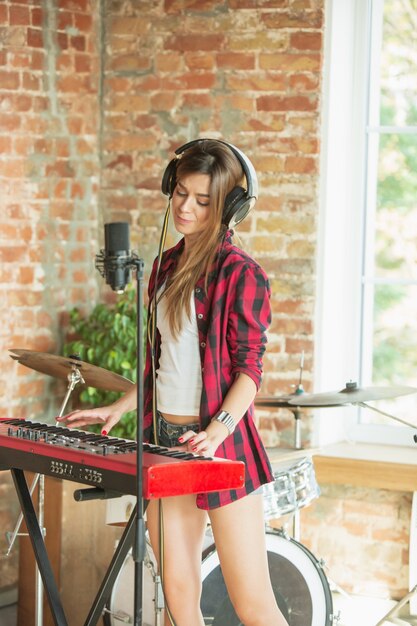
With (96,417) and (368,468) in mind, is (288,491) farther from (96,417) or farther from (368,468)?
(96,417)

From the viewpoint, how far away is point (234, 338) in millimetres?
2432

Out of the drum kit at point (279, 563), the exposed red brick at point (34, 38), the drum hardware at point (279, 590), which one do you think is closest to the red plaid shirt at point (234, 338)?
the drum kit at point (279, 563)

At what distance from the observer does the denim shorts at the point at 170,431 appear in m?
2.45

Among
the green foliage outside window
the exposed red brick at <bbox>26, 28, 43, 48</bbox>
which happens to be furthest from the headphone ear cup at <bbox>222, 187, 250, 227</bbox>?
the exposed red brick at <bbox>26, 28, 43, 48</bbox>

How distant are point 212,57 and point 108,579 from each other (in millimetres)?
2343

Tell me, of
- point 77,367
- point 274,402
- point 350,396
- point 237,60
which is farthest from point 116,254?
point 237,60

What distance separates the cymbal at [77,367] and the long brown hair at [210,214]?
57 cm

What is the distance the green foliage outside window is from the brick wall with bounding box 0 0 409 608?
0.14 meters

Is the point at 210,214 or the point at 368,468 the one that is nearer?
the point at 210,214

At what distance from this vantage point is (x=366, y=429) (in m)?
4.23

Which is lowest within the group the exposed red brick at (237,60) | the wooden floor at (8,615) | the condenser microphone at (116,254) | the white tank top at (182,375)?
the wooden floor at (8,615)

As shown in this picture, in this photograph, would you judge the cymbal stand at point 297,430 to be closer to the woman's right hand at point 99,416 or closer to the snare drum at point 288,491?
the snare drum at point 288,491

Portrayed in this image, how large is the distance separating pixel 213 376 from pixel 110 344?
1.64 m

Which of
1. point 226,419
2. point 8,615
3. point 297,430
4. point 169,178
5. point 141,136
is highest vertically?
point 141,136
